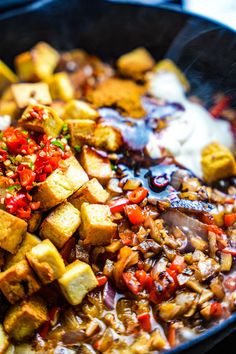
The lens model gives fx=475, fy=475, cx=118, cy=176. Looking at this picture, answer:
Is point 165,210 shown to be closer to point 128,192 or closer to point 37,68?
point 128,192

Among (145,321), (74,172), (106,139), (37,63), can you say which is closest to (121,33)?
(37,63)

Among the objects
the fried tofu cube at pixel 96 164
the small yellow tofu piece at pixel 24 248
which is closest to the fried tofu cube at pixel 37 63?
the fried tofu cube at pixel 96 164

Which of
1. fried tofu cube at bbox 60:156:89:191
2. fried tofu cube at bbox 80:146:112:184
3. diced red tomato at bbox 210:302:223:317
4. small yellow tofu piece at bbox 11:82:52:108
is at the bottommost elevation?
diced red tomato at bbox 210:302:223:317

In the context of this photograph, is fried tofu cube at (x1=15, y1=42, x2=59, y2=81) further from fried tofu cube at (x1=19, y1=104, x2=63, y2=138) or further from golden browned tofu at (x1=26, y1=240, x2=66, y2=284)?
golden browned tofu at (x1=26, y1=240, x2=66, y2=284)

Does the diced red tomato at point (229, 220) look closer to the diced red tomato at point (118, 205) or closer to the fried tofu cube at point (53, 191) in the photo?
the diced red tomato at point (118, 205)

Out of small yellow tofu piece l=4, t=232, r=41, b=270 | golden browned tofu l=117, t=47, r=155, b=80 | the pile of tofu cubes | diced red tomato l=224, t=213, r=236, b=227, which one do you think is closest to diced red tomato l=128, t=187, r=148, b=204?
the pile of tofu cubes

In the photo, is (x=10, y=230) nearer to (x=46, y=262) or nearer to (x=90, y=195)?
(x=46, y=262)

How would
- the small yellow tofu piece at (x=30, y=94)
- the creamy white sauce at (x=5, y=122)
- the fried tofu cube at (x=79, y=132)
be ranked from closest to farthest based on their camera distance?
1. the fried tofu cube at (x=79, y=132)
2. the creamy white sauce at (x=5, y=122)
3. the small yellow tofu piece at (x=30, y=94)

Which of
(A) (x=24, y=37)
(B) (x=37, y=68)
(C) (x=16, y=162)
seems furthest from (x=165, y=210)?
(A) (x=24, y=37)
